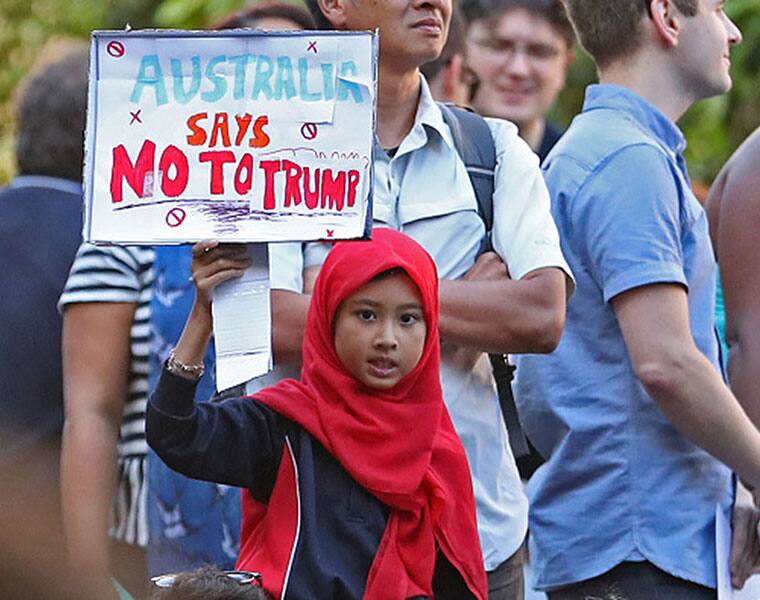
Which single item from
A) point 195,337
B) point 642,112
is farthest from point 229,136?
point 642,112

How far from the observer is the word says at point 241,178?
10.2 feet

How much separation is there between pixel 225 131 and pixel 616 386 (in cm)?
112

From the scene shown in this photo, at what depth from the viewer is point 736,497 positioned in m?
3.80

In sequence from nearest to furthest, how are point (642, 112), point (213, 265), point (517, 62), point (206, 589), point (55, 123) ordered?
point (206, 589)
point (213, 265)
point (642, 112)
point (55, 123)
point (517, 62)

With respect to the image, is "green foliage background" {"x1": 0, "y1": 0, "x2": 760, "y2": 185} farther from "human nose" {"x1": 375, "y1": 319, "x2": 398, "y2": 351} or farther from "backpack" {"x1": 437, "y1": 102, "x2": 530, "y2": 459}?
"human nose" {"x1": 375, "y1": 319, "x2": 398, "y2": 351}

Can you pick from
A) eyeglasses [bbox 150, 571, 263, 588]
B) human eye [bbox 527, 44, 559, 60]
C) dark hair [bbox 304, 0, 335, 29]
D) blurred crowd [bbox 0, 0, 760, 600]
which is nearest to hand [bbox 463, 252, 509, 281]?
blurred crowd [bbox 0, 0, 760, 600]

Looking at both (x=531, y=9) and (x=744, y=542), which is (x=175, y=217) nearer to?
(x=744, y=542)

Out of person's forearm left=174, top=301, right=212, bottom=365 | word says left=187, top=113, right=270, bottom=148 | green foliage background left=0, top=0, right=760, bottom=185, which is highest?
green foliage background left=0, top=0, right=760, bottom=185

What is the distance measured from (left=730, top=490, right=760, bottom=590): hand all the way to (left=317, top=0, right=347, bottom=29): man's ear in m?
1.33

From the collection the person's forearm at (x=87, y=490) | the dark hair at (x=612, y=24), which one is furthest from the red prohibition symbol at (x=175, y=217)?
the dark hair at (x=612, y=24)

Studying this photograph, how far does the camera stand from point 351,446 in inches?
128

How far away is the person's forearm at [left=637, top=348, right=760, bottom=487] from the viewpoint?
143 inches

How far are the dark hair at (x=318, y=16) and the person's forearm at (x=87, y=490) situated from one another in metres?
1.01

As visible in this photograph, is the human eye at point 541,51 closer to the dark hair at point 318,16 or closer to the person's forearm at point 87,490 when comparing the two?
the dark hair at point 318,16
